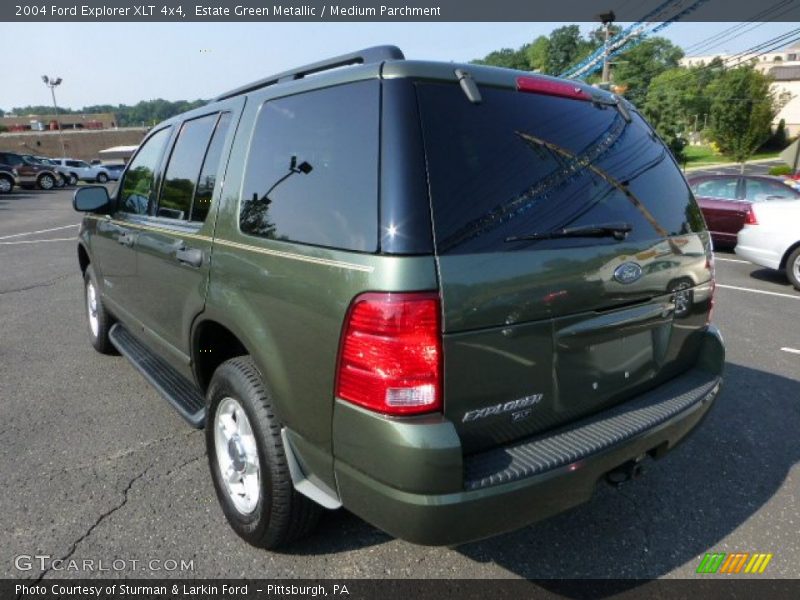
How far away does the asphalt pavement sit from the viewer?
236cm

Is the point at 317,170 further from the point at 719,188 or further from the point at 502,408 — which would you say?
the point at 719,188

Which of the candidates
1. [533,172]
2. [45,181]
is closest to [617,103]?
[533,172]

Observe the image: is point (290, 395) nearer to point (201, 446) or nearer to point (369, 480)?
point (369, 480)

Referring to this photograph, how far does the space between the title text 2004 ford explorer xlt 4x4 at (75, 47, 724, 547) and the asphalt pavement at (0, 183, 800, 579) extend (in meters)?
0.28

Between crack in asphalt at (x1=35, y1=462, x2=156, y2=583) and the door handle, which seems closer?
crack in asphalt at (x1=35, y1=462, x2=156, y2=583)

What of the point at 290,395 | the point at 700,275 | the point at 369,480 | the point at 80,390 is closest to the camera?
the point at 369,480

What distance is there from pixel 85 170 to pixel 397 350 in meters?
42.7

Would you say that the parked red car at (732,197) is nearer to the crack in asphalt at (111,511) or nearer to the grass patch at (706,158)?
the crack in asphalt at (111,511)

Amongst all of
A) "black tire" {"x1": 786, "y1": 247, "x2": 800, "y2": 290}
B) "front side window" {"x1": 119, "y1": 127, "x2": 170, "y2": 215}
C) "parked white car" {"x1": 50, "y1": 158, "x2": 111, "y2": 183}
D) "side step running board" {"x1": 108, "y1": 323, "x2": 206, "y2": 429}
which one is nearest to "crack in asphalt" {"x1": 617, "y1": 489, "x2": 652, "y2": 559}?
"side step running board" {"x1": 108, "y1": 323, "x2": 206, "y2": 429}

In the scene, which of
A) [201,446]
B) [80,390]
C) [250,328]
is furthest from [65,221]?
[250,328]

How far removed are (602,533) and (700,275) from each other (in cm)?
131

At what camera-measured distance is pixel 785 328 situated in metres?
5.77

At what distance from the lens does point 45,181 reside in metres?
30.2

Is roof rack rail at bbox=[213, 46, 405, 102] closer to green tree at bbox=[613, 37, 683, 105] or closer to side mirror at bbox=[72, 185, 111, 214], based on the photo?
side mirror at bbox=[72, 185, 111, 214]
